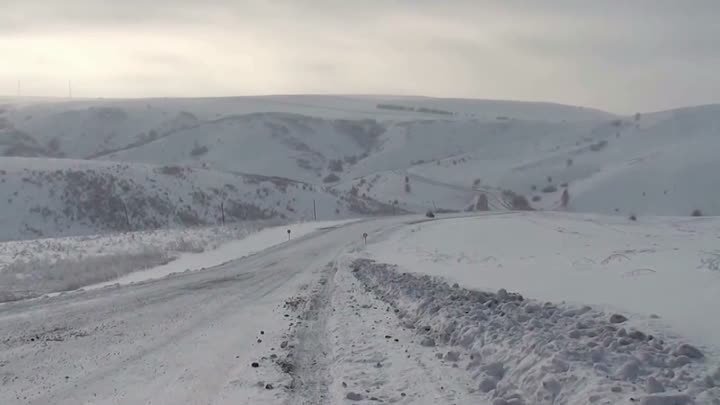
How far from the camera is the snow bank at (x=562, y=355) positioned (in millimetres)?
5773

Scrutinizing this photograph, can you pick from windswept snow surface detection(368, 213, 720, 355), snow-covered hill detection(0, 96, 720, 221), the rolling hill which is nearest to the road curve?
windswept snow surface detection(368, 213, 720, 355)

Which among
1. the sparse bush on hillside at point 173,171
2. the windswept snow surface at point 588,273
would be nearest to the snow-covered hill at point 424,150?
the sparse bush on hillside at point 173,171

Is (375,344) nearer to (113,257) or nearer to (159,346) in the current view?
(159,346)

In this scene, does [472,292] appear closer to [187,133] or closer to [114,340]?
[114,340]

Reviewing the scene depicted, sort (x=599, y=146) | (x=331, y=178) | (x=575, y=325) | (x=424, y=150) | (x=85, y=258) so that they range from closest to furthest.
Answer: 1. (x=575, y=325)
2. (x=85, y=258)
3. (x=331, y=178)
4. (x=599, y=146)
5. (x=424, y=150)

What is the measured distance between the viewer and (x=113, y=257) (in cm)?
2698

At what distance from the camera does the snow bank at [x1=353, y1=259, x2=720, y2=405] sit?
577 centimetres

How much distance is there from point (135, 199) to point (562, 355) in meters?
58.1

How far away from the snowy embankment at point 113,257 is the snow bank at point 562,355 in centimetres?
1350

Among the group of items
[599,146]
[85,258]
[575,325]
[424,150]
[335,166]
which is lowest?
[335,166]

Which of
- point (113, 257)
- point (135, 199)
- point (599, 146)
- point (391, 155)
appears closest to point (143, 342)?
point (113, 257)

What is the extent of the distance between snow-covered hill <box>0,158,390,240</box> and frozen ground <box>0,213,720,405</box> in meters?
40.5

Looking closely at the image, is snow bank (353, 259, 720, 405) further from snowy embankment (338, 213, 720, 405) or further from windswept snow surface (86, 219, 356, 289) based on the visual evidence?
windswept snow surface (86, 219, 356, 289)

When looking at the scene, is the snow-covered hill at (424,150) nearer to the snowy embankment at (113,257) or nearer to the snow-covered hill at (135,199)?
the snow-covered hill at (135,199)
